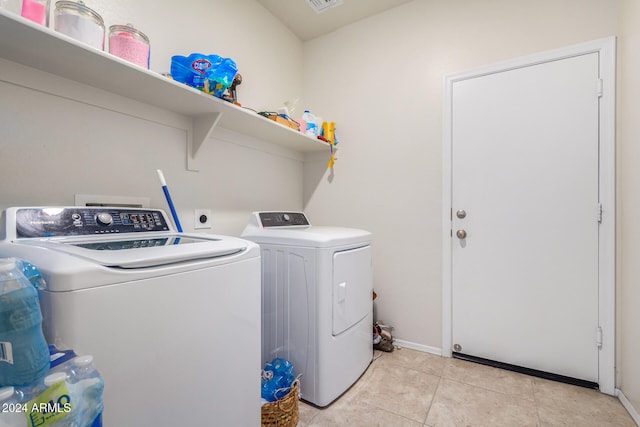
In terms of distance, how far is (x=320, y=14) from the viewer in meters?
2.36

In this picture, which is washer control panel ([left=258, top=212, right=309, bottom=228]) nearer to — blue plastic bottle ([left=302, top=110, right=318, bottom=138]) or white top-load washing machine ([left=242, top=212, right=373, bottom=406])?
white top-load washing machine ([left=242, top=212, right=373, bottom=406])

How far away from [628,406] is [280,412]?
1761 millimetres

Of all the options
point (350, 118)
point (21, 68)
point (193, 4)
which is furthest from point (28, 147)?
point (350, 118)

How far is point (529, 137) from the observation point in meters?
1.85

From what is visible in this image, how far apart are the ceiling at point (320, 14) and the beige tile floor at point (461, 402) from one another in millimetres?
2649

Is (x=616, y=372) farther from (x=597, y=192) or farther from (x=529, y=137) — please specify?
(x=529, y=137)

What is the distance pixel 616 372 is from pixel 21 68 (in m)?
3.15

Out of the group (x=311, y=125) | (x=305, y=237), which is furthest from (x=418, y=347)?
(x=311, y=125)

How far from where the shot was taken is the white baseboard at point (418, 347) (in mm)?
2111

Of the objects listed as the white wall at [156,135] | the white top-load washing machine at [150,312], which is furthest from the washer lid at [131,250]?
the white wall at [156,135]

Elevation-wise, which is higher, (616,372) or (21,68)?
(21,68)

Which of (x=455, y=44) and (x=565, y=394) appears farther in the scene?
(x=455, y=44)

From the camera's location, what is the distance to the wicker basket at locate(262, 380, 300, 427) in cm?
129

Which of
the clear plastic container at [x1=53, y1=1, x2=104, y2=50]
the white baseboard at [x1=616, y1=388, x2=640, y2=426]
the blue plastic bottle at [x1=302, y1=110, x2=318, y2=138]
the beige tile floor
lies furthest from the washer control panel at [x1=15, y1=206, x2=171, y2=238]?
the white baseboard at [x1=616, y1=388, x2=640, y2=426]
